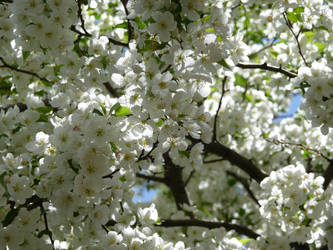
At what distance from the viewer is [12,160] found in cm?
313

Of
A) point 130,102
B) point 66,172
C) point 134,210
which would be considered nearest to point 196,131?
point 130,102

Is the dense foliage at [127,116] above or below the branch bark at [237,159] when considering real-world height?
above

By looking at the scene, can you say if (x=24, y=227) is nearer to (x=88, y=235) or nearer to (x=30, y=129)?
(x=88, y=235)

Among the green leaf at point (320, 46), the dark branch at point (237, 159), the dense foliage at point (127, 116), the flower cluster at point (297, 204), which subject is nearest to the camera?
the dense foliage at point (127, 116)

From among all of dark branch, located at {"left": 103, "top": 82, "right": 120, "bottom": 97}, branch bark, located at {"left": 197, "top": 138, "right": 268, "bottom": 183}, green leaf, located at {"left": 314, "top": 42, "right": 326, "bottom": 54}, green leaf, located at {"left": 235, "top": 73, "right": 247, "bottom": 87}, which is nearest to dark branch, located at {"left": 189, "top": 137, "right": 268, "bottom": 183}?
branch bark, located at {"left": 197, "top": 138, "right": 268, "bottom": 183}

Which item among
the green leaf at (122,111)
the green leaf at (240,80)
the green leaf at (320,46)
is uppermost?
the green leaf at (122,111)

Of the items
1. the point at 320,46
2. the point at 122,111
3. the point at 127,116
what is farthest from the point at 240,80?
the point at 122,111

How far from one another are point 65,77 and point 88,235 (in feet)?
4.35

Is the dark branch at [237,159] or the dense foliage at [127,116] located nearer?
the dense foliage at [127,116]

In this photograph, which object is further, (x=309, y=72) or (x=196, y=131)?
(x=309, y=72)

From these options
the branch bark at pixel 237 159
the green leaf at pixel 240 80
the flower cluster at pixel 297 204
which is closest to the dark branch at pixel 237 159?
the branch bark at pixel 237 159

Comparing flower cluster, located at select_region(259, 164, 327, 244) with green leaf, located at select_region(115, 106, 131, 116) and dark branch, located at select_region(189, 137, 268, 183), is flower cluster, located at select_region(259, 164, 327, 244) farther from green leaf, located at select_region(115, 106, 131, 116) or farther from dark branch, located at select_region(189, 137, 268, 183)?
green leaf, located at select_region(115, 106, 131, 116)

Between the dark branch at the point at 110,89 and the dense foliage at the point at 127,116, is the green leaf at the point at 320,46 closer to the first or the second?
the dense foliage at the point at 127,116

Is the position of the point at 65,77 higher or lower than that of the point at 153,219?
higher
